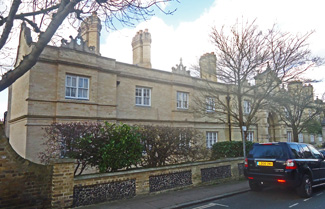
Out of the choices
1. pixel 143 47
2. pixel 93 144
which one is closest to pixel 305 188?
pixel 93 144

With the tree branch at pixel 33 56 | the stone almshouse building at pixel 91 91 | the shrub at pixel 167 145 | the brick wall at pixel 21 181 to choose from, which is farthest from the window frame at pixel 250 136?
the tree branch at pixel 33 56

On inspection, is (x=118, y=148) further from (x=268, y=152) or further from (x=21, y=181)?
(x=268, y=152)

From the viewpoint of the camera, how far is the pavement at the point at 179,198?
22.1ft

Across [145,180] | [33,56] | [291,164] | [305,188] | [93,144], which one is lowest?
[305,188]

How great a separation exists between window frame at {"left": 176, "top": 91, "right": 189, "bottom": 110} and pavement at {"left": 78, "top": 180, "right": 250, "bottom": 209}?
1103cm

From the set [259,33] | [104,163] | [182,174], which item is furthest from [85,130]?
[259,33]

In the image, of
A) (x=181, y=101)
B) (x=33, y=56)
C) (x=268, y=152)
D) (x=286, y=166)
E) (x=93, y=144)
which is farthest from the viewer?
(x=181, y=101)

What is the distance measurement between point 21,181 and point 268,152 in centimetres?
771

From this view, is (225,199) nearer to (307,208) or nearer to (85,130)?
(307,208)

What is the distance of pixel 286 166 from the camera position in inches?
295

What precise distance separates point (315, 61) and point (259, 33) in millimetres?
3407

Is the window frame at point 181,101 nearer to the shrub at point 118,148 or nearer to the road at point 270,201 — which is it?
the road at point 270,201

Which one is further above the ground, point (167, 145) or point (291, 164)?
Answer: point (167, 145)

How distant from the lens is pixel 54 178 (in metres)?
6.16
